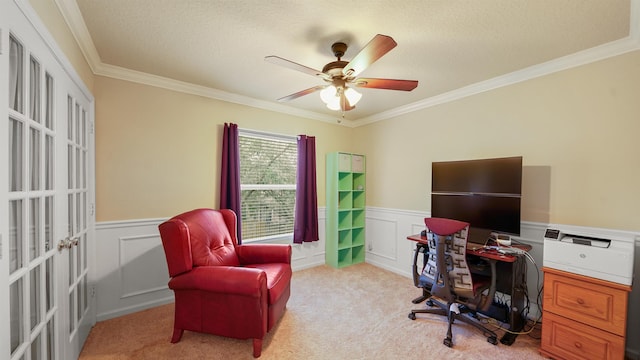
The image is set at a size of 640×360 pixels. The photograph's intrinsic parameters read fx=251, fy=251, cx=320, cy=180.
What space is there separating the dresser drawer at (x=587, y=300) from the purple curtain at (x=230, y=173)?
308 cm

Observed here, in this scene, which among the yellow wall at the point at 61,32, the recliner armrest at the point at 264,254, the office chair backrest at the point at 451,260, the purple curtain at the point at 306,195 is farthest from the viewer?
the purple curtain at the point at 306,195

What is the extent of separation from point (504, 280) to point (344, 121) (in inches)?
123

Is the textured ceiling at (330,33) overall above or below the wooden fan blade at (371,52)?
above

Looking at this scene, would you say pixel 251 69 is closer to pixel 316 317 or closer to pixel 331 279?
pixel 316 317

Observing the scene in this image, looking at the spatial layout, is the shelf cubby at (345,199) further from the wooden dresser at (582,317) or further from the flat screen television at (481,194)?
the wooden dresser at (582,317)

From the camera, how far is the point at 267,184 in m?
3.65

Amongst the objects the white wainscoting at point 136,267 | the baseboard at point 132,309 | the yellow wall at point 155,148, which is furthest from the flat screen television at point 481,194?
the baseboard at point 132,309

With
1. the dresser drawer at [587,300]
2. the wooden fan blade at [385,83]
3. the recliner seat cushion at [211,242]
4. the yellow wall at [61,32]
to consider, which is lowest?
the dresser drawer at [587,300]

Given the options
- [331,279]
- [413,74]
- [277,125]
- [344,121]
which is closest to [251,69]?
[277,125]

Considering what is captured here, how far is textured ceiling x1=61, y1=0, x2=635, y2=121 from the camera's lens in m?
1.63

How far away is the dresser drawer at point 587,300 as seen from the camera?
1.71 m

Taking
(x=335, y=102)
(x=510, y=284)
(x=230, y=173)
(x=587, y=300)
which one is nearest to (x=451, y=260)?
(x=510, y=284)

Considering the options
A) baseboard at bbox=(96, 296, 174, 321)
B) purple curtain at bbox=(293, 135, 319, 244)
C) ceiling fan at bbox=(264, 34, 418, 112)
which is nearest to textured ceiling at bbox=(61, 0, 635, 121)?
ceiling fan at bbox=(264, 34, 418, 112)

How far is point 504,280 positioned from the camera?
97.4 inches
